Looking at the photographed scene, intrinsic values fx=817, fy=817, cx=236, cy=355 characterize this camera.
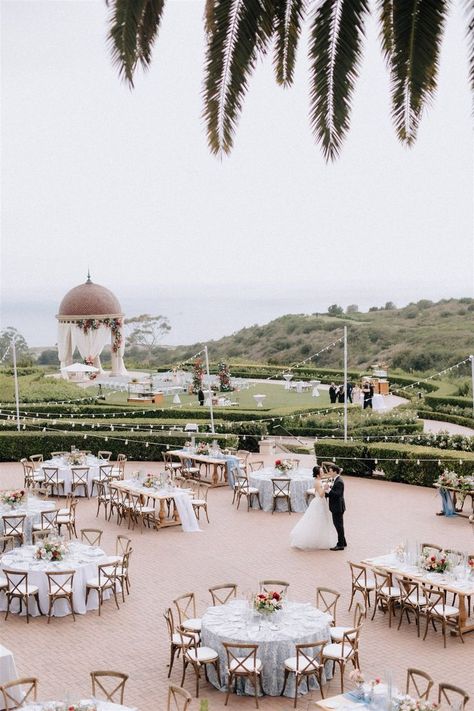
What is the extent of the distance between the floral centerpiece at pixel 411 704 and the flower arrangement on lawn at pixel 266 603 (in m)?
2.33

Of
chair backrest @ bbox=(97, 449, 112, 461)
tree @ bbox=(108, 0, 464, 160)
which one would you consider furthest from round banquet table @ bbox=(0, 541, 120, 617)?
chair backrest @ bbox=(97, 449, 112, 461)

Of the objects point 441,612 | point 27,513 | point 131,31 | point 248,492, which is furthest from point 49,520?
point 131,31

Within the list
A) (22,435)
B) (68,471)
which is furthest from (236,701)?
(22,435)

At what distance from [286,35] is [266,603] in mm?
6566

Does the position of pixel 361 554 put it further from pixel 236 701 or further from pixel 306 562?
pixel 236 701

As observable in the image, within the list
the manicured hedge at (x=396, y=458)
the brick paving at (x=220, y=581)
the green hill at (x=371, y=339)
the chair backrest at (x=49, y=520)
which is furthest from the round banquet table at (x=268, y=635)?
the green hill at (x=371, y=339)

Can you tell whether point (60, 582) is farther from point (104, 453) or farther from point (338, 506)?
point (104, 453)

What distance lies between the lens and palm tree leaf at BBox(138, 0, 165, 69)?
463 centimetres

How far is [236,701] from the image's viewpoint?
915cm

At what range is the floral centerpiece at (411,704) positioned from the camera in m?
7.03

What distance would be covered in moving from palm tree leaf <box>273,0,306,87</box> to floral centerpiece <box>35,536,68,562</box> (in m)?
8.61

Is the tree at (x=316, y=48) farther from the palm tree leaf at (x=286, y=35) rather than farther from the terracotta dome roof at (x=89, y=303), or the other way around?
the terracotta dome roof at (x=89, y=303)

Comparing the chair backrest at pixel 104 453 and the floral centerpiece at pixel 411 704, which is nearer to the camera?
the floral centerpiece at pixel 411 704

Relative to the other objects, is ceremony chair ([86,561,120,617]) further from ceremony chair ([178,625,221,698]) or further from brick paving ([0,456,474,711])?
ceremony chair ([178,625,221,698])
